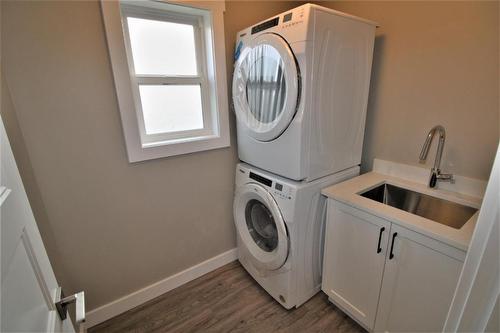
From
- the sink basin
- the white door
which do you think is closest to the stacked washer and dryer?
the sink basin

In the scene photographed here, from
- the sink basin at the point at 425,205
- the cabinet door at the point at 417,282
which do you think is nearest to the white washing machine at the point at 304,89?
the sink basin at the point at 425,205

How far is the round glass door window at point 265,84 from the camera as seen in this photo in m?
1.33

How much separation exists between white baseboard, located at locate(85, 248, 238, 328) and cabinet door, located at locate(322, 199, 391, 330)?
2.90ft

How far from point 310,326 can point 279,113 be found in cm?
135

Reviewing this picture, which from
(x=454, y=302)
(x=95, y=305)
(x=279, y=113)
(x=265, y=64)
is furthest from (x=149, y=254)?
(x=454, y=302)

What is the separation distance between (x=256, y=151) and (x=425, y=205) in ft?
3.60

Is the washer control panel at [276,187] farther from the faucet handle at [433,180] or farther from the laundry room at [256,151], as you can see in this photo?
the faucet handle at [433,180]

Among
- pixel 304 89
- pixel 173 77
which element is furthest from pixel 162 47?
pixel 304 89

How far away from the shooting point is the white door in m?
0.43

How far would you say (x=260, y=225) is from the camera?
1.87m

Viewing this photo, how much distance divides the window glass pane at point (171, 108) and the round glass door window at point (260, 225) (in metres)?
0.73

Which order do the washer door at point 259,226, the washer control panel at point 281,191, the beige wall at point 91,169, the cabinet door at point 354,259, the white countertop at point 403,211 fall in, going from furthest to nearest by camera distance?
the washer door at point 259,226 → the washer control panel at point 281,191 → the cabinet door at point 354,259 → the beige wall at point 91,169 → the white countertop at point 403,211

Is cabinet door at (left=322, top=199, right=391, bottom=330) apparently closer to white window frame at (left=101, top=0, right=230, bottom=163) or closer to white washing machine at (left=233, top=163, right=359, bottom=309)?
white washing machine at (left=233, top=163, right=359, bottom=309)

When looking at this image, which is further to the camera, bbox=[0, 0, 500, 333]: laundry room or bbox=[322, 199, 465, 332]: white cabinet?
bbox=[0, 0, 500, 333]: laundry room
